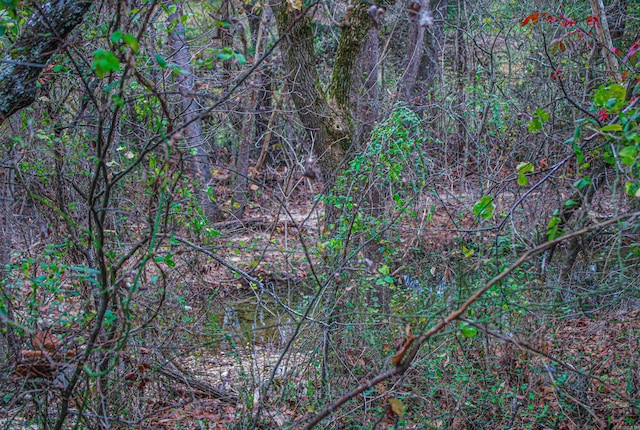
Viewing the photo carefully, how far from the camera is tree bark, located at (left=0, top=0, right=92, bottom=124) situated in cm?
287

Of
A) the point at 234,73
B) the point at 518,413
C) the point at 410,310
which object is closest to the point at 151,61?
the point at 234,73

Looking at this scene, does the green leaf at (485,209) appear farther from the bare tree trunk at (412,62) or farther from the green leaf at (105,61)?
the bare tree trunk at (412,62)

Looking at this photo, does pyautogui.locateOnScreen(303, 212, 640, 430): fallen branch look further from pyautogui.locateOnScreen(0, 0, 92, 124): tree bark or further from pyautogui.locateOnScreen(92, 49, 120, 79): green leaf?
pyautogui.locateOnScreen(0, 0, 92, 124): tree bark

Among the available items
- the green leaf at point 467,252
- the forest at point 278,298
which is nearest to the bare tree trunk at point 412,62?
the forest at point 278,298

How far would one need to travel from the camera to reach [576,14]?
7.56 metres

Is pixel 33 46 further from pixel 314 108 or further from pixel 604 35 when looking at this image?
pixel 604 35

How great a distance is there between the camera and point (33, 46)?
2918 millimetres

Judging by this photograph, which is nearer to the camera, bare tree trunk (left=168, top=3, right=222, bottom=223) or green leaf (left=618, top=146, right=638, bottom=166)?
green leaf (left=618, top=146, right=638, bottom=166)

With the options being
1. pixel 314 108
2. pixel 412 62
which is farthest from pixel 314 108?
pixel 412 62

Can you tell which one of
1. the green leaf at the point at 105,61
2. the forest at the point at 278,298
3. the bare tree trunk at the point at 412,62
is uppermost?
the bare tree trunk at the point at 412,62

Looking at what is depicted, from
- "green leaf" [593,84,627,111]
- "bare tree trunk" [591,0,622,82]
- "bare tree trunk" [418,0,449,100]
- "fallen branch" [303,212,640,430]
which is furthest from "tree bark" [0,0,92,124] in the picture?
"bare tree trunk" [418,0,449,100]

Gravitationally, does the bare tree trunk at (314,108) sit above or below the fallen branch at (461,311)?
above

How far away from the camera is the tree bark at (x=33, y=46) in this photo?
9.43ft

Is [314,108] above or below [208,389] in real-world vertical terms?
above
